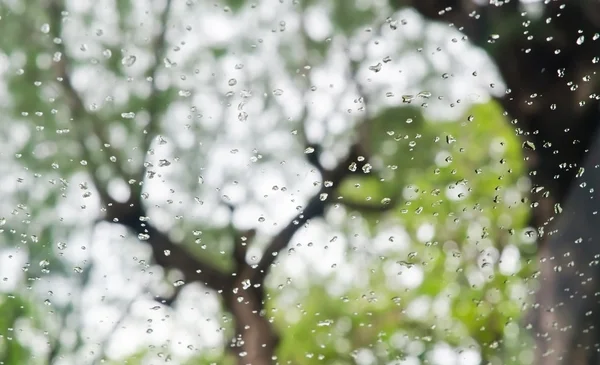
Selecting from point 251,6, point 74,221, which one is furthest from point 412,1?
point 74,221

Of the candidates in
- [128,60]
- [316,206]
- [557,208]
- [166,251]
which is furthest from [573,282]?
[128,60]

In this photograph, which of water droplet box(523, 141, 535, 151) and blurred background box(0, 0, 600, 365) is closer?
blurred background box(0, 0, 600, 365)

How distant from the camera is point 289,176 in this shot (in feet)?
3.66

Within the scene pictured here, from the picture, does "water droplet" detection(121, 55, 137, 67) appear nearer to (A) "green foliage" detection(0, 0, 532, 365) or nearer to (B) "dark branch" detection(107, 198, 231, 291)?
(A) "green foliage" detection(0, 0, 532, 365)

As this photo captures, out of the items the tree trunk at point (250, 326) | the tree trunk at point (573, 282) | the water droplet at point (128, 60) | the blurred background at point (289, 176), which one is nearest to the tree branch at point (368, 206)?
the blurred background at point (289, 176)

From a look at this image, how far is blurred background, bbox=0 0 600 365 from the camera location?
99 centimetres

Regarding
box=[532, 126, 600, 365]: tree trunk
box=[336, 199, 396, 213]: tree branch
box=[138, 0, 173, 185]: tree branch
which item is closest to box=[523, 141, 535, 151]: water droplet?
box=[532, 126, 600, 365]: tree trunk

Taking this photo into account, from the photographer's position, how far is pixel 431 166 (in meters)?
1.18

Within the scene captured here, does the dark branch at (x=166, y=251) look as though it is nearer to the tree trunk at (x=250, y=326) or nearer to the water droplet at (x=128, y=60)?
the tree trunk at (x=250, y=326)

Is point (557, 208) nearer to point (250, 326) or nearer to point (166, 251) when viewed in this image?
point (250, 326)

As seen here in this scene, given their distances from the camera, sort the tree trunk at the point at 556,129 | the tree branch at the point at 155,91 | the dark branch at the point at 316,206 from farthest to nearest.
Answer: the dark branch at the point at 316,206, the tree trunk at the point at 556,129, the tree branch at the point at 155,91

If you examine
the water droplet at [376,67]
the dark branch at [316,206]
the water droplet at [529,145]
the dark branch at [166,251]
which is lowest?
the dark branch at [166,251]

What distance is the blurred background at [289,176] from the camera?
986 mm

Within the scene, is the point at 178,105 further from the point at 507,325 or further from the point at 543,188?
the point at 507,325
